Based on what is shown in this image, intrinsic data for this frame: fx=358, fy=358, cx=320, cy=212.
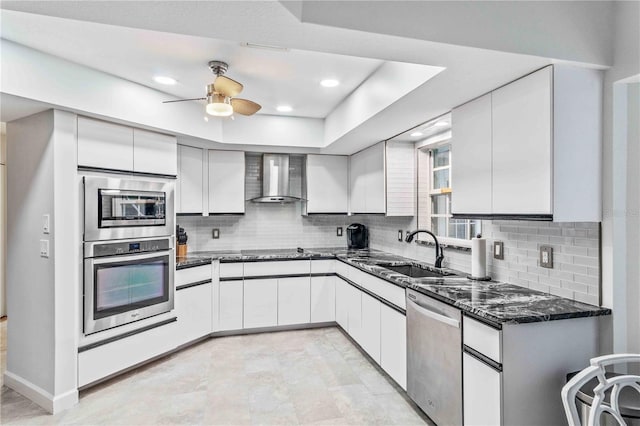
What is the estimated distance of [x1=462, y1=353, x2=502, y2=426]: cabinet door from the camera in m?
1.76

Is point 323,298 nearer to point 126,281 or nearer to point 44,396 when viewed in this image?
point 126,281

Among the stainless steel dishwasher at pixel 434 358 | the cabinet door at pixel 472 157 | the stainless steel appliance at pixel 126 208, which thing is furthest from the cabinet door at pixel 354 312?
the stainless steel appliance at pixel 126 208

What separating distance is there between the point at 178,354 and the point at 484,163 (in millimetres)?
3233

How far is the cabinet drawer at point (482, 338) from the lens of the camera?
68.6 inches

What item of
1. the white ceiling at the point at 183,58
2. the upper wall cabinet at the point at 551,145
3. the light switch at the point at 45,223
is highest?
the white ceiling at the point at 183,58

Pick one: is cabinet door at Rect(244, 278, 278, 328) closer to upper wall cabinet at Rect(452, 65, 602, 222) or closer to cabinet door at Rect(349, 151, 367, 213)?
cabinet door at Rect(349, 151, 367, 213)

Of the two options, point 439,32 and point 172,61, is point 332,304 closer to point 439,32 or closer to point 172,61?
point 172,61

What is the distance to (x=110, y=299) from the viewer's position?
294cm

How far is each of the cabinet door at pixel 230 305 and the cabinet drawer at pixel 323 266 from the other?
84 cm

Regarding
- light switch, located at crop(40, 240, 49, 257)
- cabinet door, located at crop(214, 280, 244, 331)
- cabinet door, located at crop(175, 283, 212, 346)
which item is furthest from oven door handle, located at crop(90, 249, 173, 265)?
cabinet door, located at crop(214, 280, 244, 331)

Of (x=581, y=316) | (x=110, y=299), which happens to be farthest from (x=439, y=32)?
(x=110, y=299)

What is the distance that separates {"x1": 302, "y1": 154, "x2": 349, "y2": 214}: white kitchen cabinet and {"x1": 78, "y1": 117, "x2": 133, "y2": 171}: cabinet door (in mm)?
2127

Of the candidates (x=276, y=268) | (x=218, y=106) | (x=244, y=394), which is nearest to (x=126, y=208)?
(x=218, y=106)

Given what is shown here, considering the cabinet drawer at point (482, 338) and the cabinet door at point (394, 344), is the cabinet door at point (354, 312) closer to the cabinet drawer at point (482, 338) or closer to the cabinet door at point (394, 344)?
the cabinet door at point (394, 344)
